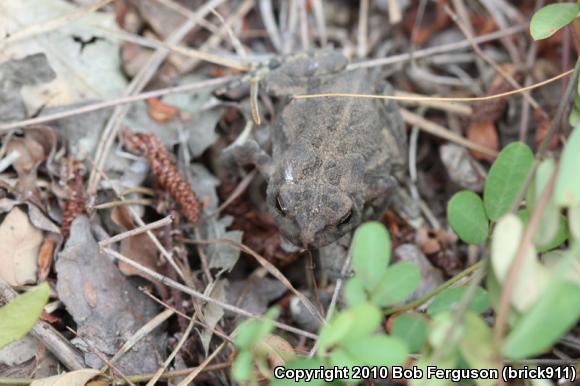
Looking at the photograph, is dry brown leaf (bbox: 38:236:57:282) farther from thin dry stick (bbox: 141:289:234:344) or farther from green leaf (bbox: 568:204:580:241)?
green leaf (bbox: 568:204:580:241)

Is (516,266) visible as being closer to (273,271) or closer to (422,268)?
(273,271)

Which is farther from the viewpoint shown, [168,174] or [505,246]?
[168,174]

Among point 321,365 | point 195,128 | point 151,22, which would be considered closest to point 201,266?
point 195,128

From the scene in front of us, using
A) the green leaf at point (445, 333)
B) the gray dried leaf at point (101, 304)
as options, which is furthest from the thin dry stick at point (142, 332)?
the green leaf at point (445, 333)

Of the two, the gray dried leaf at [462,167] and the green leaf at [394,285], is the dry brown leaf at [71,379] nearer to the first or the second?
the green leaf at [394,285]

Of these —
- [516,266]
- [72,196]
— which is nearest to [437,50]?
[516,266]

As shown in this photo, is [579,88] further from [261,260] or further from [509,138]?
[261,260]
